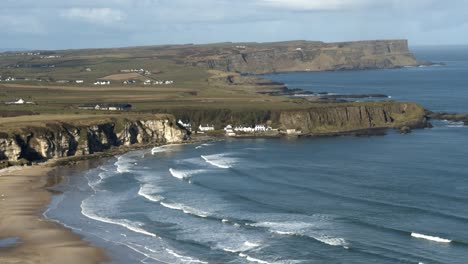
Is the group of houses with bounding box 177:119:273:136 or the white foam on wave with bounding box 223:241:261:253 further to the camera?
the group of houses with bounding box 177:119:273:136

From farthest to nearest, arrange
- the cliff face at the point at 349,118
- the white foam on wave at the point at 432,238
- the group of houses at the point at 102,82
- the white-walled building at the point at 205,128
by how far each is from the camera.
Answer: the group of houses at the point at 102,82 → the cliff face at the point at 349,118 → the white-walled building at the point at 205,128 → the white foam on wave at the point at 432,238

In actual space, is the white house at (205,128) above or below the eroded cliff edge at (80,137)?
below

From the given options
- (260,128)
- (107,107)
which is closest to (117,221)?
(260,128)

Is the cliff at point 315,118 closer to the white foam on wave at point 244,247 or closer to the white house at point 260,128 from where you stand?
the white house at point 260,128

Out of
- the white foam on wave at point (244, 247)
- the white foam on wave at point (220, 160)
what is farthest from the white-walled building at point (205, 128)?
the white foam on wave at point (244, 247)

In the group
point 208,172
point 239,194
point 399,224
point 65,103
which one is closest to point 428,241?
point 399,224

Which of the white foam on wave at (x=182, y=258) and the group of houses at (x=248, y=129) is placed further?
the group of houses at (x=248, y=129)

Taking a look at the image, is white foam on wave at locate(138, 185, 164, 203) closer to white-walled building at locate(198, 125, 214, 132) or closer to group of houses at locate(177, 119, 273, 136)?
group of houses at locate(177, 119, 273, 136)

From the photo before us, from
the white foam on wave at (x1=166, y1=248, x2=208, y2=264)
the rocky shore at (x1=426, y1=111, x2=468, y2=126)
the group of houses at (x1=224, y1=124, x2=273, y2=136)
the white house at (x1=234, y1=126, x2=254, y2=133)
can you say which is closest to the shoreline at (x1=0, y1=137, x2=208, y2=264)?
the white foam on wave at (x1=166, y1=248, x2=208, y2=264)
